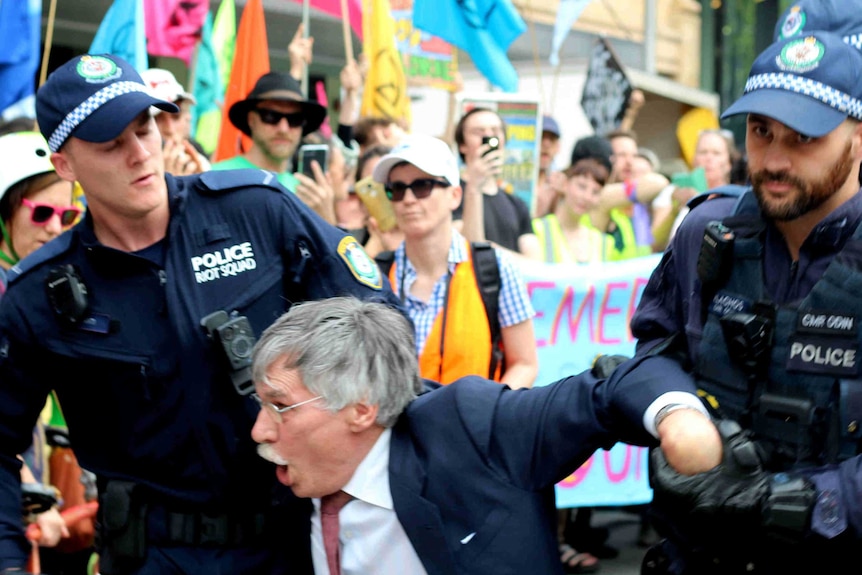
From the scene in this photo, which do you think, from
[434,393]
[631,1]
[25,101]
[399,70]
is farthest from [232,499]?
[631,1]

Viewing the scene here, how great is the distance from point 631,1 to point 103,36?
17889 millimetres

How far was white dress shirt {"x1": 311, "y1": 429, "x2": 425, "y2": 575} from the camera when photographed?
2.58m

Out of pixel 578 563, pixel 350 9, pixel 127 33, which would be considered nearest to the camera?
pixel 578 563

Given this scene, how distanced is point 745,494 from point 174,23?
6.44 meters

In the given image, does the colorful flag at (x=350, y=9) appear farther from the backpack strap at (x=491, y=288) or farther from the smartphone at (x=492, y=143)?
the backpack strap at (x=491, y=288)

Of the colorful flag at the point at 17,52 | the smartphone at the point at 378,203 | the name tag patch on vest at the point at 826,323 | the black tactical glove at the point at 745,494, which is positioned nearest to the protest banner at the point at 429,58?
the colorful flag at the point at 17,52

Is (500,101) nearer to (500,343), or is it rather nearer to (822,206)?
(500,343)

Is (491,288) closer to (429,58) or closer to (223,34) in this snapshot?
(223,34)

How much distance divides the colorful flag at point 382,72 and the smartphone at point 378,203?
8.37ft

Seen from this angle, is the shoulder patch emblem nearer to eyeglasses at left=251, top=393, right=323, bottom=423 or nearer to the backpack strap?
eyeglasses at left=251, top=393, right=323, bottom=423

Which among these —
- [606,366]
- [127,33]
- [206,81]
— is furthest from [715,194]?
[206,81]

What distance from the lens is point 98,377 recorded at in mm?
2949

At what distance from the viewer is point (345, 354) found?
2.57 meters

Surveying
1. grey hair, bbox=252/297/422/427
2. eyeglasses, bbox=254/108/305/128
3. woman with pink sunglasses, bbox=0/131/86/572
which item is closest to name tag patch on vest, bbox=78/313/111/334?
grey hair, bbox=252/297/422/427
